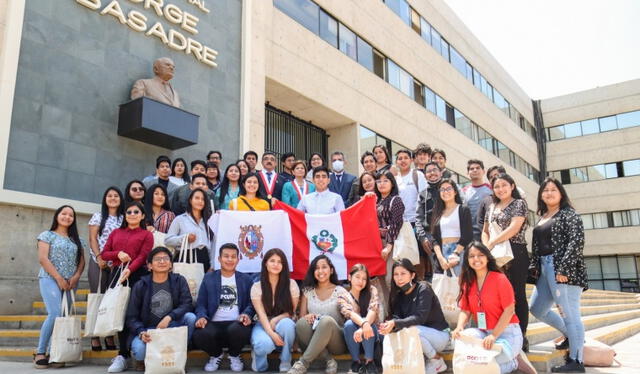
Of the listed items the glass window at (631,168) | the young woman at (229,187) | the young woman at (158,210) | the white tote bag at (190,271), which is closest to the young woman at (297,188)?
the young woman at (229,187)

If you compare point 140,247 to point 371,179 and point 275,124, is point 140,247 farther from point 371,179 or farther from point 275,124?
point 275,124

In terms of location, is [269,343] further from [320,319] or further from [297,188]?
[297,188]

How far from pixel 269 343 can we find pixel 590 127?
38.4 metres

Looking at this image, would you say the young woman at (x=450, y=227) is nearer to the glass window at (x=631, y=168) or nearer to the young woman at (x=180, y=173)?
the young woman at (x=180, y=173)

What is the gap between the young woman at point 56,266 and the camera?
5.73 m

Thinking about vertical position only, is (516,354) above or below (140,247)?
below

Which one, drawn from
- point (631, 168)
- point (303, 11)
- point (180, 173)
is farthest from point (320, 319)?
point (631, 168)

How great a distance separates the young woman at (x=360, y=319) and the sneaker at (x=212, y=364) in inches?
57.6

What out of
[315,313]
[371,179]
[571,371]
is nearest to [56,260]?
[315,313]

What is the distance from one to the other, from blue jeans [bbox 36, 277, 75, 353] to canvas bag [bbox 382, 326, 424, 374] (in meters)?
3.81

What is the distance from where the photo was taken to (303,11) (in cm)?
1580

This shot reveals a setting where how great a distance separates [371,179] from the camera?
7.02 metres

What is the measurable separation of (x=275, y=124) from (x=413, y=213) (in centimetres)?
956

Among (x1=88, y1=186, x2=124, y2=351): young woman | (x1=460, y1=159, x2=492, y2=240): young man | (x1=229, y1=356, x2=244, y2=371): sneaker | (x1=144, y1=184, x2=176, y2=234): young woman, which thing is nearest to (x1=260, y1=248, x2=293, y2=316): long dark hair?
(x1=229, y1=356, x2=244, y2=371): sneaker
